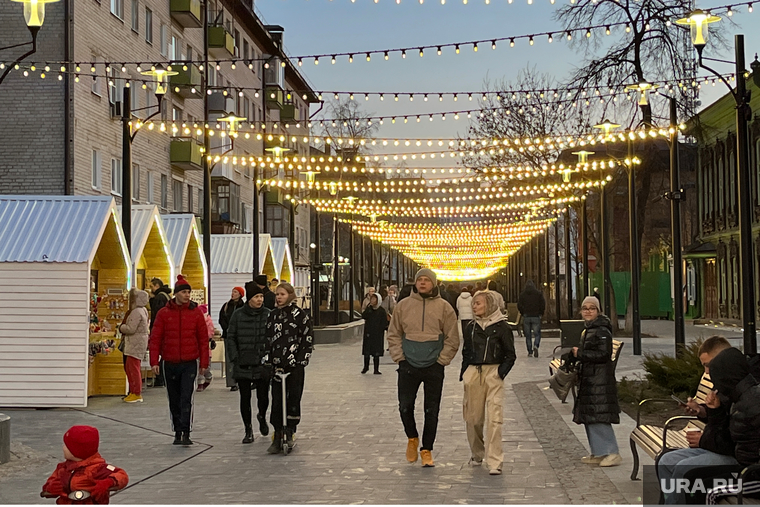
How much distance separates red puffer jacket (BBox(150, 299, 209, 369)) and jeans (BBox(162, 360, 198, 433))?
3.6 inches

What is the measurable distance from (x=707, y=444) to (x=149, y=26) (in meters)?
36.8

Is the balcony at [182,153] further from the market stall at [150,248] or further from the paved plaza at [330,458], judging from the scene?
the paved plaza at [330,458]

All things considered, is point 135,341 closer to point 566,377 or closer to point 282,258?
point 566,377

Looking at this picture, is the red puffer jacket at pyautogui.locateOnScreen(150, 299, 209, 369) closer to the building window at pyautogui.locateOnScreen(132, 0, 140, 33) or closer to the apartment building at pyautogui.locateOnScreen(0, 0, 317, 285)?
the apartment building at pyautogui.locateOnScreen(0, 0, 317, 285)

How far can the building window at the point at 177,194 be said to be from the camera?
44.8 metres

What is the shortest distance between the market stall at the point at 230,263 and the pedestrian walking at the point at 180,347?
68.1 feet

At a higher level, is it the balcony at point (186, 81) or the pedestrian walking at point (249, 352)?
the balcony at point (186, 81)

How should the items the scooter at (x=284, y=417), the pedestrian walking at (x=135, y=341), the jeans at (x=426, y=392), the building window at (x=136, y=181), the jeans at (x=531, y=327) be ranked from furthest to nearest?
1. the building window at (x=136, y=181)
2. the jeans at (x=531, y=327)
3. the pedestrian walking at (x=135, y=341)
4. the scooter at (x=284, y=417)
5. the jeans at (x=426, y=392)

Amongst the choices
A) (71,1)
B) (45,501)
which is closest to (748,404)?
(45,501)

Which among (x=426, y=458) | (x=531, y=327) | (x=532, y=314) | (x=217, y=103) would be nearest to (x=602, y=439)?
(x=426, y=458)

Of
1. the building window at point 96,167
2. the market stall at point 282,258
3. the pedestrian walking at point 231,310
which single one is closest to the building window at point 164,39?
the building window at point 96,167

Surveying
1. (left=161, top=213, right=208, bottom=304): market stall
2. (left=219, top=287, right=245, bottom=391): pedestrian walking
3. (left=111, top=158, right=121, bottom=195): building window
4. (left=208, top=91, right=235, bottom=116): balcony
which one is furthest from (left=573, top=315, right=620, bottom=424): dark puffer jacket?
(left=208, top=91, right=235, bottom=116): balcony

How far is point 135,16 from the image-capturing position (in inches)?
1547

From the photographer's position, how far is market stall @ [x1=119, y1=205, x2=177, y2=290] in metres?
22.1
